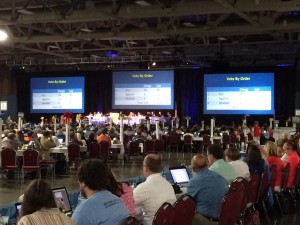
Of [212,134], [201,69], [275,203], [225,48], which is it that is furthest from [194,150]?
[275,203]

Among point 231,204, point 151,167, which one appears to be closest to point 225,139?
point 231,204

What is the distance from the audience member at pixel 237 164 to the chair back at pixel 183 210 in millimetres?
2659

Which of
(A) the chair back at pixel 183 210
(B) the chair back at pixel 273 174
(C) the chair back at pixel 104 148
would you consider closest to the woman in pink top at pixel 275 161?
(B) the chair back at pixel 273 174

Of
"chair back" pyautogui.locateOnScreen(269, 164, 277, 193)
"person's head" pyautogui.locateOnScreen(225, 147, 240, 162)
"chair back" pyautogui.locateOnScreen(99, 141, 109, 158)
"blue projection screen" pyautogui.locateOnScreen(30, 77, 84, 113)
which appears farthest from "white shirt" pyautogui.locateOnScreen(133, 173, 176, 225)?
"blue projection screen" pyautogui.locateOnScreen(30, 77, 84, 113)

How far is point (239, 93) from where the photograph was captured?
86.8ft

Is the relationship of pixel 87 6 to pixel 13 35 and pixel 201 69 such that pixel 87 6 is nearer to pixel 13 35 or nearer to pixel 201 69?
pixel 13 35

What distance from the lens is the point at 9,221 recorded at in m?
4.30

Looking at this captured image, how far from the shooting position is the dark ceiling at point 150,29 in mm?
13359

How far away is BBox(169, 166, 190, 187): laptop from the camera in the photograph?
7108 mm

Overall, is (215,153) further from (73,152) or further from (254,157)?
(73,152)

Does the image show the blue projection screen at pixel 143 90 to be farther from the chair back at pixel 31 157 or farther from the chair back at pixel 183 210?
the chair back at pixel 183 210

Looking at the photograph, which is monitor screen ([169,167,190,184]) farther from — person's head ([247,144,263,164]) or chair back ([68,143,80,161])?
chair back ([68,143,80,161])

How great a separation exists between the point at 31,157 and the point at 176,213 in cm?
854

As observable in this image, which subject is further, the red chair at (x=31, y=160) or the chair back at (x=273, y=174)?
the red chair at (x=31, y=160)
